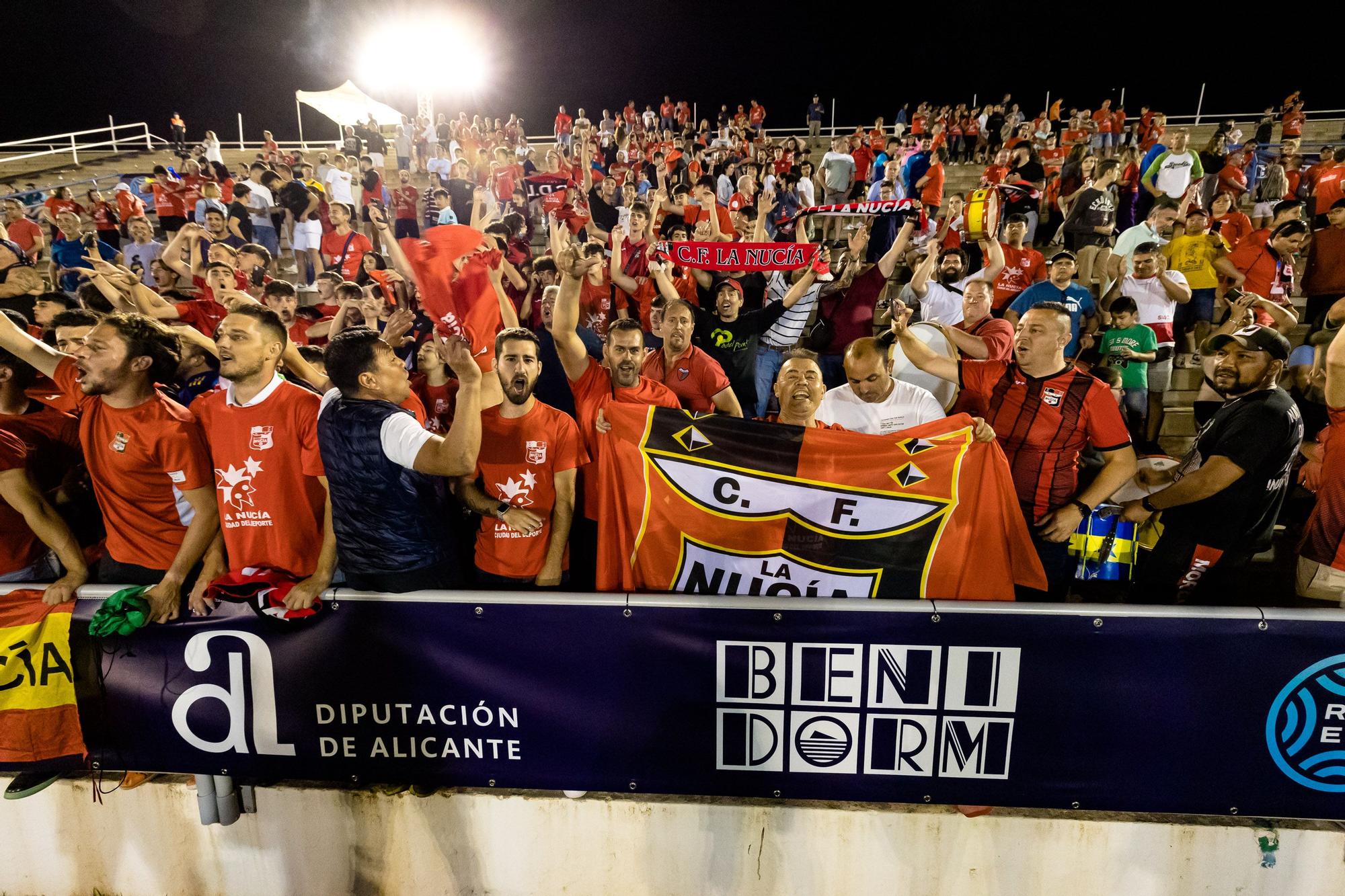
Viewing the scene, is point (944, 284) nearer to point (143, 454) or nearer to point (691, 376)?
point (691, 376)

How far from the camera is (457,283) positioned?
3.45m

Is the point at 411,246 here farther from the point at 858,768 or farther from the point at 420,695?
the point at 858,768

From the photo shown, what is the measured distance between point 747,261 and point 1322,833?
16.4 ft

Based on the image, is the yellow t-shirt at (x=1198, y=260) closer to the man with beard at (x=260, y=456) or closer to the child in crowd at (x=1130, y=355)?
the child in crowd at (x=1130, y=355)

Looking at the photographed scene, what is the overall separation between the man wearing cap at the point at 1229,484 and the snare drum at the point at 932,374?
143cm

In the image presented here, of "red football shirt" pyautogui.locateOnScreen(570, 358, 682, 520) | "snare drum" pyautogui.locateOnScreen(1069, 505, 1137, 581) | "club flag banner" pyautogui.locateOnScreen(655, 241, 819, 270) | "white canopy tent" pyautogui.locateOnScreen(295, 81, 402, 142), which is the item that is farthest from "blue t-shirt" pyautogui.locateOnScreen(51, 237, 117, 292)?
"white canopy tent" pyautogui.locateOnScreen(295, 81, 402, 142)

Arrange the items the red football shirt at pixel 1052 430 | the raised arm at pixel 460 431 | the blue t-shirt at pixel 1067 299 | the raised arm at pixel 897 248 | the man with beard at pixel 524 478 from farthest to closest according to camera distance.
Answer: the blue t-shirt at pixel 1067 299 → the raised arm at pixel 897 248 → the red football shirt at pixel 1052 430 → the man with beard at pixel 524 478 → the raised arm at pixel 460 431

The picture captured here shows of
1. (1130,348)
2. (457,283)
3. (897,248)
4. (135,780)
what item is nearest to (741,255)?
(897,248)

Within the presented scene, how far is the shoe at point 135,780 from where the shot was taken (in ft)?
11.0

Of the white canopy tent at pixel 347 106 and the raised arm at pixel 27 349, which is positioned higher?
the white canopy tent at pixel 347 106

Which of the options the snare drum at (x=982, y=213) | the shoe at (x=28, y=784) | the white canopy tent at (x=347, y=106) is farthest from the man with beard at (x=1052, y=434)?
the white canopy tent at (x=347, y=106)

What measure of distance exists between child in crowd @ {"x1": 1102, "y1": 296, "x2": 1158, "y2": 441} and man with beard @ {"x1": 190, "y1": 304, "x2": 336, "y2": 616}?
5.64 metres

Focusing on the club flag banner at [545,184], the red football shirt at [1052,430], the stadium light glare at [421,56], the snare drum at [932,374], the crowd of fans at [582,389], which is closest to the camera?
the crowd of fans at [582,389]

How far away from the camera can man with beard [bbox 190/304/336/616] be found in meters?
3.19
